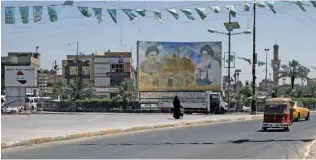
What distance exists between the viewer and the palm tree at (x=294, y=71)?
329 ft

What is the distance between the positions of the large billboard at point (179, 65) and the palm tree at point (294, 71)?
42.3 m

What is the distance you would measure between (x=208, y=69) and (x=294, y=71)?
43.3 metres

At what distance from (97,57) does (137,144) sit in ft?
368

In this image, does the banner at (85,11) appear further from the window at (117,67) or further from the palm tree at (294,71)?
the window at (117,67)

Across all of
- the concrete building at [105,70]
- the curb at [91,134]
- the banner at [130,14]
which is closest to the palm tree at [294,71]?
the concrete building at [105,70]

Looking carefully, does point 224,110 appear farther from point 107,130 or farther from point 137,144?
point 137,144

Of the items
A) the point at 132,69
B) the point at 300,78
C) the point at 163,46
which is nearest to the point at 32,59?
the point at 132,69

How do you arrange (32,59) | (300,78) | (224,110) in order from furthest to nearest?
(32,59) < (300,78) < (224,110)

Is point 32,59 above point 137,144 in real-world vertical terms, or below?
above

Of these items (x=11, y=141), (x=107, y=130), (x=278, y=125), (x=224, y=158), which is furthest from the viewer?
(x=278, y=125)

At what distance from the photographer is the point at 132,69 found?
135 m

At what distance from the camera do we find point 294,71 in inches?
3942

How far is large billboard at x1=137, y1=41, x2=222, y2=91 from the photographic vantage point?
61156mm

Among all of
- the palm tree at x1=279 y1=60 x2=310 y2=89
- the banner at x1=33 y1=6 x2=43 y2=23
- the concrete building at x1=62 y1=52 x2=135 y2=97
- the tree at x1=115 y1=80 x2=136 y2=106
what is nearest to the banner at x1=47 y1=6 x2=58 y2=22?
the banner at x1=33 y1=6 x2=43 y2=23
